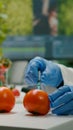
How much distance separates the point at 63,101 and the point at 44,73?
0.27 m

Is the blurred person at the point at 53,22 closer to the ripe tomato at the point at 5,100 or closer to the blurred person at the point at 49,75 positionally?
the blurred person at the point at 49,75

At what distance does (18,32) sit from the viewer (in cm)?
369

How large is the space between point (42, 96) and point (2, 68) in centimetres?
102

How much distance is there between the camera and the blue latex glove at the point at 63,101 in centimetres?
126

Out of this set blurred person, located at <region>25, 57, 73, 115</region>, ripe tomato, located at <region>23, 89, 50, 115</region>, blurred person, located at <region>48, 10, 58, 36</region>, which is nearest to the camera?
ripe tomato, located at <region>23, 89, 50, 115</region>

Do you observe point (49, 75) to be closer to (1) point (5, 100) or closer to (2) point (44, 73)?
(2) point (44, 73)

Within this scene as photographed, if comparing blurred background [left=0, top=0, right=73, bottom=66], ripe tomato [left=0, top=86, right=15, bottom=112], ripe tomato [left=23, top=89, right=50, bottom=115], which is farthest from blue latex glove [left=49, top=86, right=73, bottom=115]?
blurred background [left=0, top=0, right=73, bottom=66]

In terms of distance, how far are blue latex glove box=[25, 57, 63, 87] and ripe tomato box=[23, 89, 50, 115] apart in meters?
0.23

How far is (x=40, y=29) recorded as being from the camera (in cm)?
368

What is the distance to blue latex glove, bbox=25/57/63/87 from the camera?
1.50m

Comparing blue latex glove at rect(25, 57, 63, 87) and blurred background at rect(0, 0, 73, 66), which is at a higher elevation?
blue latex glove at rect(25, 57, 63, 87)

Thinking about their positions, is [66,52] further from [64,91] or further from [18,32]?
[64,91]

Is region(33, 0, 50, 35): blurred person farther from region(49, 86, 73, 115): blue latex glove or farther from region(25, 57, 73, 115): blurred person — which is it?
region(49, 86, 73, 115): blue latex glove

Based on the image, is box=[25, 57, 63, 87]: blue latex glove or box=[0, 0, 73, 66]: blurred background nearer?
box=[25, 57, 63, 87]: blue latex glove
